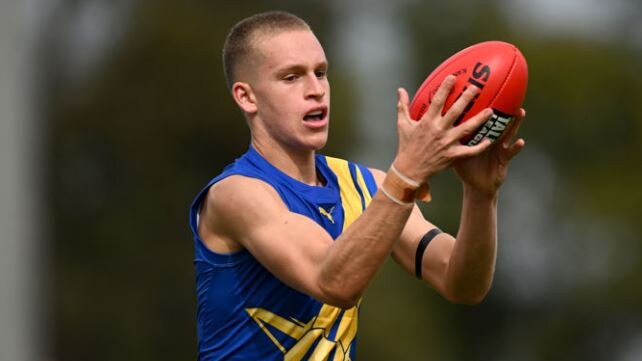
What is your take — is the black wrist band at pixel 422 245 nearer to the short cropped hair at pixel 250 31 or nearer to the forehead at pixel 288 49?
the forehead at pixel 288 49

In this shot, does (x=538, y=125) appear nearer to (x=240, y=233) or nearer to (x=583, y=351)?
(x=583, y=351)

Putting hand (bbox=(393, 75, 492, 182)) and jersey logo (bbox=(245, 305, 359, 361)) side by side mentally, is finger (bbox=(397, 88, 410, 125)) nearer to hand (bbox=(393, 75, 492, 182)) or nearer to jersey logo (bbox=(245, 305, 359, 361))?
hand (bbox=(393, 75, 492, 182))

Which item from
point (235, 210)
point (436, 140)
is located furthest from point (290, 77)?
point (436, 140)

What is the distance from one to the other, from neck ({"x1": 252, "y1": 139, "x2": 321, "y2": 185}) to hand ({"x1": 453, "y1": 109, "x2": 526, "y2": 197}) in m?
0.76

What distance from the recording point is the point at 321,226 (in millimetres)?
7066

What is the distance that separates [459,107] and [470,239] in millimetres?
991

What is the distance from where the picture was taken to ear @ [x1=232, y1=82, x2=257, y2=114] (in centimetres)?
746

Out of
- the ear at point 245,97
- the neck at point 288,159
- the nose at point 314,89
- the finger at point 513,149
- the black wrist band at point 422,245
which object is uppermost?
the nose at point 314,89

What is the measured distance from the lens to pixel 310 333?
Answer: 7.12m

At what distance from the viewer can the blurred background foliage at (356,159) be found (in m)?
33.6

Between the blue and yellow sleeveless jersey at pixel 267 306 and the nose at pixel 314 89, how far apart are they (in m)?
0.35

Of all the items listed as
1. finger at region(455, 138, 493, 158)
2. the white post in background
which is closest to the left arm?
finger at region(455, 138, 493, 158)

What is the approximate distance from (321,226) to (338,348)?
0.53 meters

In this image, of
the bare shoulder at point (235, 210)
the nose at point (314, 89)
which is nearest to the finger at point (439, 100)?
the bare shoulder at point (235, 210)
